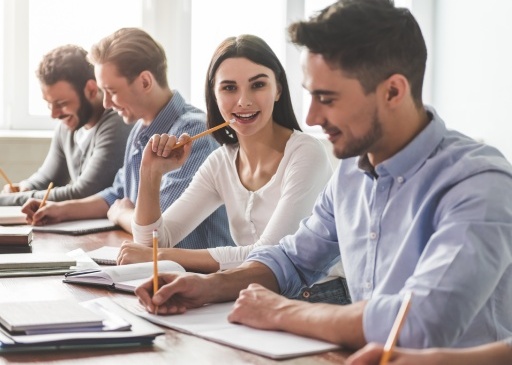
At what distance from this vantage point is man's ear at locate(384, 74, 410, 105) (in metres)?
1.62

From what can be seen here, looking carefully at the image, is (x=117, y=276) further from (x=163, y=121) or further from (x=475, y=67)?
(x=475, y=67)

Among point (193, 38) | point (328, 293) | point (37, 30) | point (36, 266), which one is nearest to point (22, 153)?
point (37, 30)

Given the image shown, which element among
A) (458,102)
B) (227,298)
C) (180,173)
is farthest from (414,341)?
(458,102)

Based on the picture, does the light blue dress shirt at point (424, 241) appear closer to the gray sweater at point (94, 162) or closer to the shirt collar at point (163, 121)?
the shirt collar at point (163, 121)

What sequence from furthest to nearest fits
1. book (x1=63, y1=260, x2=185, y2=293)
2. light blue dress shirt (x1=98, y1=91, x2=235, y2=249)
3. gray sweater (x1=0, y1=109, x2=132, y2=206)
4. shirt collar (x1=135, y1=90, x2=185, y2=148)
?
gray sweater (x1=0, y1=109, x2=132, y2=206), shirt collar (x1=135, y1=90, x2=185, y2=148), light blue dress shirt (x1=98, y1=91, x2=235, y2=249), book (x1=63, y1=260, x2=185, y2=293)

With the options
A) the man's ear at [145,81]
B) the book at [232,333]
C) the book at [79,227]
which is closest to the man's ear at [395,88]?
the book at [232,333]

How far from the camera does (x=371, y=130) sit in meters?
1.63

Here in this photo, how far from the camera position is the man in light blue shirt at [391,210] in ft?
4.59

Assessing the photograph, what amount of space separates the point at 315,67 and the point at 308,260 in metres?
0.50

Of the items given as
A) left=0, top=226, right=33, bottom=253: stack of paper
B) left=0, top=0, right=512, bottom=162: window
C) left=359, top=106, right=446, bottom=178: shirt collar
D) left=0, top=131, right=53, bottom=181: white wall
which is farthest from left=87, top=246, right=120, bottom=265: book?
left=0, top=0, right=512, bottom=162: window

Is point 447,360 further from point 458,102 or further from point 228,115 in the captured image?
point 458,102

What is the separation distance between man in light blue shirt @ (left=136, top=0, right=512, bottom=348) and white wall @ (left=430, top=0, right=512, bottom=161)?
9.78 ft

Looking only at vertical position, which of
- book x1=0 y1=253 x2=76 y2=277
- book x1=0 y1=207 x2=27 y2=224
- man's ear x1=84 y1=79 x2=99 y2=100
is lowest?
book x1=0 y1=207 x2=27 y2=224

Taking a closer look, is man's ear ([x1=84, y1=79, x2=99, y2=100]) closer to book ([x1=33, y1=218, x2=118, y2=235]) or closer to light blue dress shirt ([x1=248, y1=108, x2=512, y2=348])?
book ([x1=33, y1=218, x2=118, y2=235])
